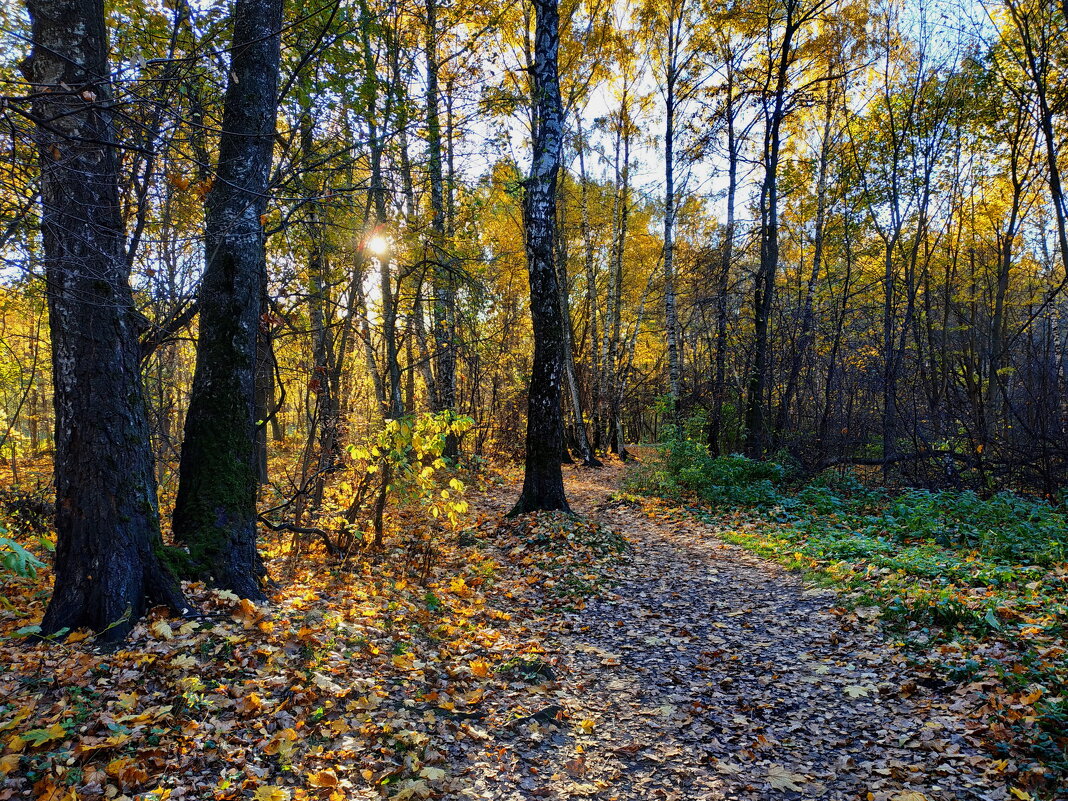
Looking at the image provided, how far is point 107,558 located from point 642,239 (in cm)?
1988

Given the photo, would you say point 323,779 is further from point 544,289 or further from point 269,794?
point 544,289

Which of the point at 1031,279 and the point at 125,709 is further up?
the point at 1031,279

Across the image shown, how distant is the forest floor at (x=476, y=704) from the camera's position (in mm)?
2740

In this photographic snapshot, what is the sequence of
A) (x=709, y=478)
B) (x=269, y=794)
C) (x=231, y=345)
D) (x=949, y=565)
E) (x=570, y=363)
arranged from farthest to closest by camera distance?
(x=570, y=363) → (x=709, y=478) → (x=949, y=565) → (x=231, y=345) → (x=269, y=794)

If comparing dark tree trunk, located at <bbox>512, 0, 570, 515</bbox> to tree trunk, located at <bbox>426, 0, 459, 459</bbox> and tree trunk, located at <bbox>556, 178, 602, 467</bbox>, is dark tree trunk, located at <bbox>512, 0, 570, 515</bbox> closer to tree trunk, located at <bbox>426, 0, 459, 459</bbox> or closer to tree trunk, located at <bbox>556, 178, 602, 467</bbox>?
tree trunk, located at <bbox>426, 0, 459, 459</bbox>

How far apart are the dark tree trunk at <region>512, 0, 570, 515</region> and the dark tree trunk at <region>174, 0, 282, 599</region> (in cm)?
425

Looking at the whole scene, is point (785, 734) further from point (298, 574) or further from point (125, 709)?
point (298, 574)

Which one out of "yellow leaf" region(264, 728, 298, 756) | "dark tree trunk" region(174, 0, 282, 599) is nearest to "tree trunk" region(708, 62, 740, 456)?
"dark tree trunk" region(174, 0, 282, 599)

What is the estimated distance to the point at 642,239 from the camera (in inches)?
808

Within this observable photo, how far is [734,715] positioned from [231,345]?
4960 mm

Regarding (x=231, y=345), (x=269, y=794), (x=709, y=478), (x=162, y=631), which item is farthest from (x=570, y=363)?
(x=269, y=794)

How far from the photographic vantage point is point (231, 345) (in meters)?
4.55

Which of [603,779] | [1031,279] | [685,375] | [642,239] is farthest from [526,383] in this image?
[1031,279]

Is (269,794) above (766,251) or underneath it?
underneath
